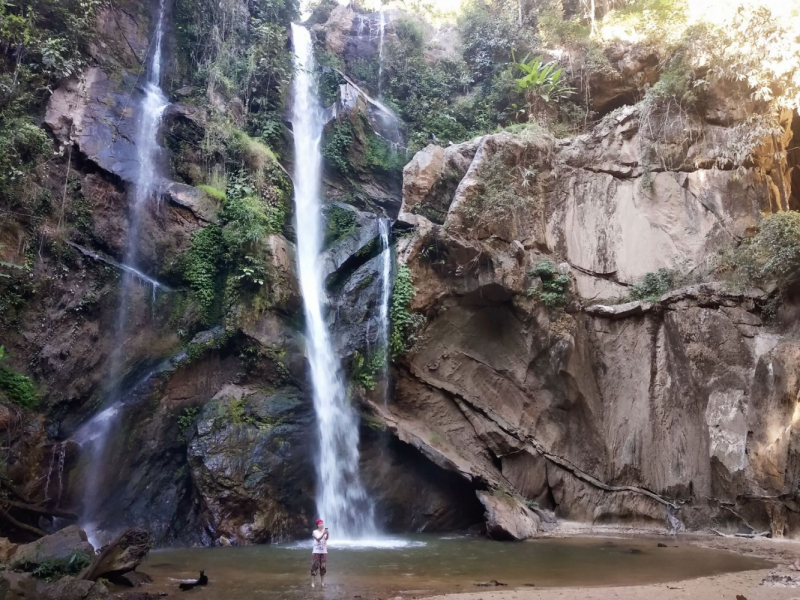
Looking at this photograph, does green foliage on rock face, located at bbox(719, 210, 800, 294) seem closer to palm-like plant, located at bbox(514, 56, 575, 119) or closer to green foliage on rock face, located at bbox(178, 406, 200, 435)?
palm-like plant, located at bbox(514, 56, 575, 119)

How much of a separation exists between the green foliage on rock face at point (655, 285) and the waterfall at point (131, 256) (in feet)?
41.8

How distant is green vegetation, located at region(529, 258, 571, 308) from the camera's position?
15016 millimetres

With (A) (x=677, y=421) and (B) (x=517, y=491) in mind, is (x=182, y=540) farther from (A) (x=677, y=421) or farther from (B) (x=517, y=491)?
(A) (x=677, y=421)

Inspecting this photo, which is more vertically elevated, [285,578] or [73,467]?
[73,467]

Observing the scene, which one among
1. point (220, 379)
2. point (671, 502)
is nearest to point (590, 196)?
point (671, 502)

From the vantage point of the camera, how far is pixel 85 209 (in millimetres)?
14227

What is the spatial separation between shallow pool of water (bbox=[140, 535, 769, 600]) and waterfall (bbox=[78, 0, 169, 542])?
224cm

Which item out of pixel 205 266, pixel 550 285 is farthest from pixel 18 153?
pixel 550 285

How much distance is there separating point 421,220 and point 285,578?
33.0 feet

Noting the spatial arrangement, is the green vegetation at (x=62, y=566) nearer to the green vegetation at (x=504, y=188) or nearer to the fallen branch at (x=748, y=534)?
the green vegetation at (x=504, y=188)

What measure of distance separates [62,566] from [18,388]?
5614 mm

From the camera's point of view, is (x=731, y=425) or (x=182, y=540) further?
(x=731, y=425)

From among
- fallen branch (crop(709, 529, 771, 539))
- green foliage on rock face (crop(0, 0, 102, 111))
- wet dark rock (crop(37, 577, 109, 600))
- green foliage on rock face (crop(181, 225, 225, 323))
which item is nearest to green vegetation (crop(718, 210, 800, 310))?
fallen branch (crop(709, 529, 771, 539))

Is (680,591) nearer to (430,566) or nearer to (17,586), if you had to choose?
(430,566)
